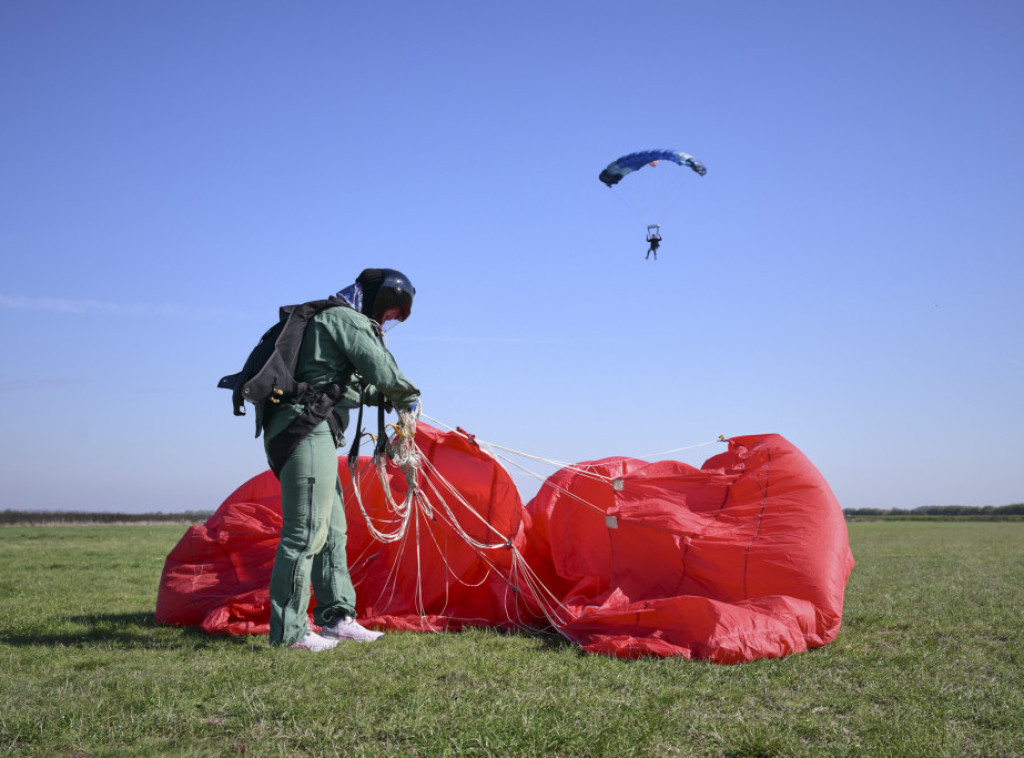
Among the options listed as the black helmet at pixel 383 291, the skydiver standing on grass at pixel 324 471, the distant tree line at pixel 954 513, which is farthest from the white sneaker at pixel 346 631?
the distant tree line at pixel 954 513

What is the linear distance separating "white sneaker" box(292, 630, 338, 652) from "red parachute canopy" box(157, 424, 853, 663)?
796 mm

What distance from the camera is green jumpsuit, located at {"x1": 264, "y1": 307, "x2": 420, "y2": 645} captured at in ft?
14.3

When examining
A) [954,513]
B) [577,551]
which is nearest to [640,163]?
[577,551]

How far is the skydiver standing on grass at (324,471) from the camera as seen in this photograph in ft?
14.3

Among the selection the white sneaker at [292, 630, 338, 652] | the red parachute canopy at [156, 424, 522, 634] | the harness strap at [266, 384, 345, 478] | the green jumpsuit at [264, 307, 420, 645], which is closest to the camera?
the white sneaker at [292, 630, 338, 652]

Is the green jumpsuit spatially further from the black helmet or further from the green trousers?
the black helmet

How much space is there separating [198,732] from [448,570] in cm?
283

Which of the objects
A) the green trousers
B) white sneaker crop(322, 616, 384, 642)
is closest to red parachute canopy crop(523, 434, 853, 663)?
white sneaker crop(322, 616, 384, 642)

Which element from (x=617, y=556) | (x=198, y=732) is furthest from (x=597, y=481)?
(x=198, y=732)

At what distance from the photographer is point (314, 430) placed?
14.8 ft

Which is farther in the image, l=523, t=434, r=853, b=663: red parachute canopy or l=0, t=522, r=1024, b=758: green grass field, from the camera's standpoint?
l=523, t=434, r=853, b=663: red parachute canopy

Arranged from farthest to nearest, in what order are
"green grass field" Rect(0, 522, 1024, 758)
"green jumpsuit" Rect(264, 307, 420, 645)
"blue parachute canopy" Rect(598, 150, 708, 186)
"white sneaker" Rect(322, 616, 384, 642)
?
"blue parachute canopy" Rect(598, 150, 708, 186) < "white sneaker" Rect(322, 616, 384, 642) < "green jumpsuit" Rect(264, 307, 420, 645) < "green grass field" Rect(0, 522, 1024, 758)

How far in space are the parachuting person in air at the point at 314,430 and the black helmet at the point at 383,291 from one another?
227 mm

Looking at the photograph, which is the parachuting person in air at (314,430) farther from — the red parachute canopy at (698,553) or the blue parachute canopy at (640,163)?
the blue parachute canopy at (640,163)
